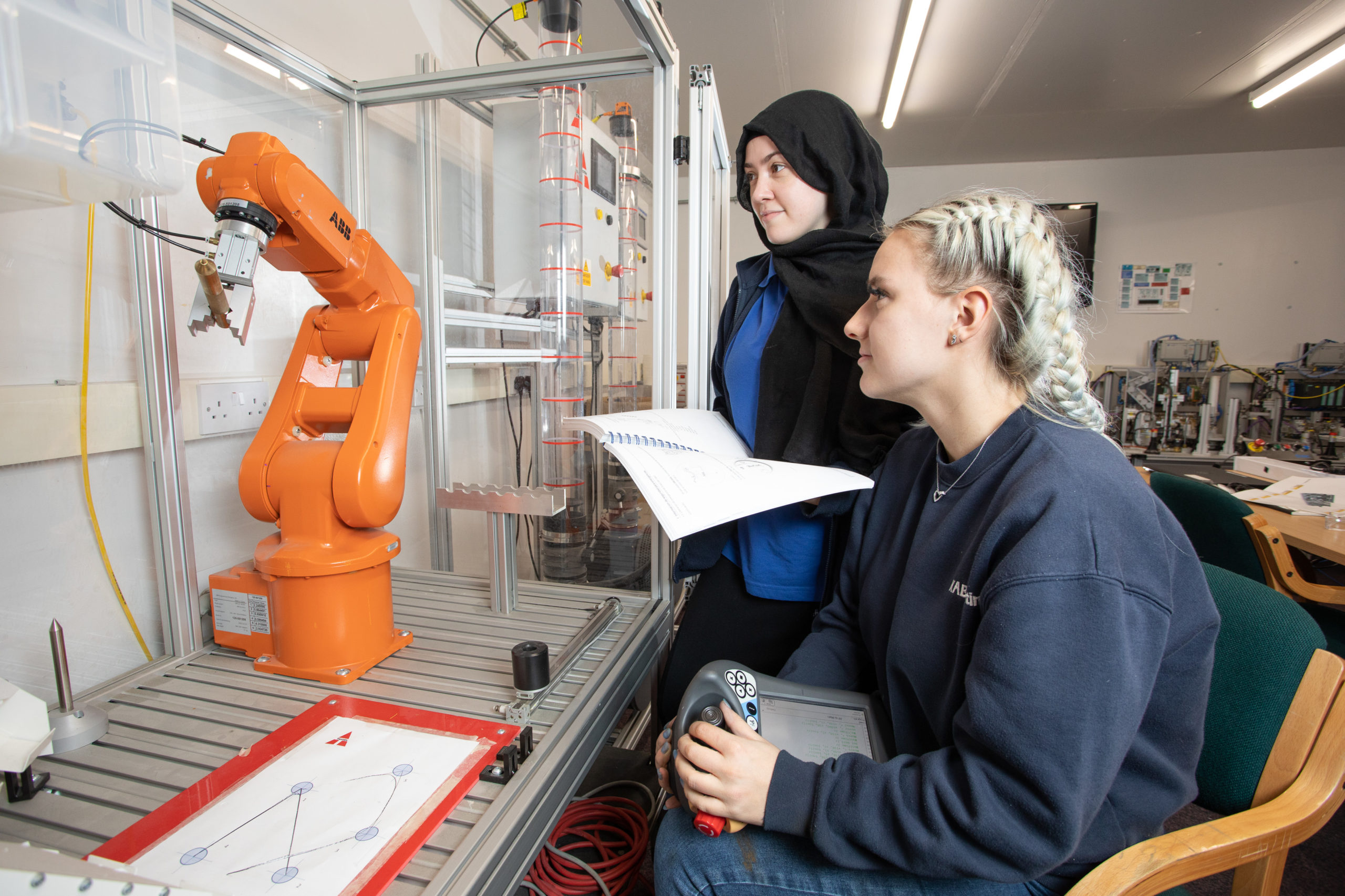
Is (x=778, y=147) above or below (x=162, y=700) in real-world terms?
above

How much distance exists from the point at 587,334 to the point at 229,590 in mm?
974

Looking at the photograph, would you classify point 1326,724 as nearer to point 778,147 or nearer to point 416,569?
point 778,147

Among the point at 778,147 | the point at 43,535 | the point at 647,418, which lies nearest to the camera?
the point at 43,535

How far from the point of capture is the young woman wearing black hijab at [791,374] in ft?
3.41

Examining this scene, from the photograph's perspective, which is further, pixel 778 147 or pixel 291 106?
pixel 291 106

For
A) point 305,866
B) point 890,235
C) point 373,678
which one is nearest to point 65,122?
point 305,866

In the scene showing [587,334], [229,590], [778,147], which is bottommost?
[229,590]

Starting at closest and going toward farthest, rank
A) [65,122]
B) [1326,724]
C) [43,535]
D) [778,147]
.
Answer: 1. [65,122]
2. [1326,724]
3. [43,535]
4. [778,147]

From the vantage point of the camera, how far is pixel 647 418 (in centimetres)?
97

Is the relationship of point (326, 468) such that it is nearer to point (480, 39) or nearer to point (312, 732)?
point (312, 732)

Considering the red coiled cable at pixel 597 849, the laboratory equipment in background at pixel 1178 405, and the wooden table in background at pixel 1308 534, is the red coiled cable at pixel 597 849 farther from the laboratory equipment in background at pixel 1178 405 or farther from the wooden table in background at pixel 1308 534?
the laboratory equipment in background at pixel 1178 405

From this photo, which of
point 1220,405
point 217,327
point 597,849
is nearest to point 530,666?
point 597,849

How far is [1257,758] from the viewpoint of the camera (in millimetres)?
750

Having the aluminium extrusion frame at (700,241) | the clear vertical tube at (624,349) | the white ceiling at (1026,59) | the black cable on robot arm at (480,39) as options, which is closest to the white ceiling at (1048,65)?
the white ceiling at (1026,59)
